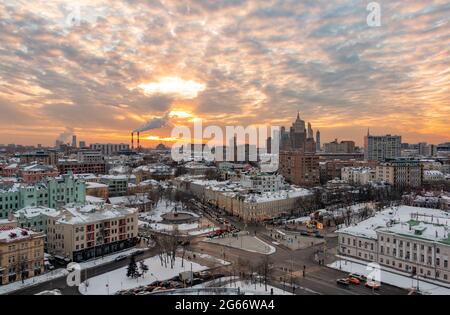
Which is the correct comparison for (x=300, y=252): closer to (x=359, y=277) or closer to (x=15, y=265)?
(x=359, y=277)

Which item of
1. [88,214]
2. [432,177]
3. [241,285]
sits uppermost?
[432,177]

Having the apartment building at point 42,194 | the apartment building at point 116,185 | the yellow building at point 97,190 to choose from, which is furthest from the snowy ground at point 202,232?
the apartment building at point 116,185

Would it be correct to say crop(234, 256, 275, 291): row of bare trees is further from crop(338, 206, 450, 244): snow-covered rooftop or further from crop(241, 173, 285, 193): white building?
crop(241, 173, 285, 193): white building

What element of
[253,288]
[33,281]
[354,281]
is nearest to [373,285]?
[354,281]

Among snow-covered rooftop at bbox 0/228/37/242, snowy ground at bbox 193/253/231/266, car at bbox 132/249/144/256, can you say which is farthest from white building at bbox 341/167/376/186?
snow-covered rooftop at bbox 0/228/37/242

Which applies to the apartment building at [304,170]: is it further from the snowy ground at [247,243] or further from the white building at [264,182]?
the snowy ground at [247,243]

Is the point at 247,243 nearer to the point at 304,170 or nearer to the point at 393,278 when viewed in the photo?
the point at 393,278
